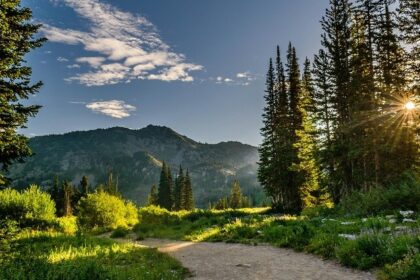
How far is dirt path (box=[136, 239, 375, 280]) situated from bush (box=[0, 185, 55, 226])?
40.5 feet

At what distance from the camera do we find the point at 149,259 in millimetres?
12594

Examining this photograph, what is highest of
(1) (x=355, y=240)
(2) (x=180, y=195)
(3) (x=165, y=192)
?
(3) (x=165, y=192)

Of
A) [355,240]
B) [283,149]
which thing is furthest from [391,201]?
[283,149]

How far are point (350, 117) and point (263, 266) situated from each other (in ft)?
89.3

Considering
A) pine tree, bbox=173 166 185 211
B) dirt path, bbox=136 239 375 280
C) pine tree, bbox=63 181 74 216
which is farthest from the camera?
pine tree, bbox=173 166 185 211

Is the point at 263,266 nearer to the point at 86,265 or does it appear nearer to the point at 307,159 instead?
the point at 86,265

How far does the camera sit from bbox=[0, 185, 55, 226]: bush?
2236cm

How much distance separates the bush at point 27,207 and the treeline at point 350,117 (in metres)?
23.5

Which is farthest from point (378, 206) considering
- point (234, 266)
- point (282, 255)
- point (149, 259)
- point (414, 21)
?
point (414, 21)

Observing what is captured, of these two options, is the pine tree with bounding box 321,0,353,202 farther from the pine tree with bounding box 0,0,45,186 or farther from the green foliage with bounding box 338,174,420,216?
the pine tree with bounding box 0,0,45,186

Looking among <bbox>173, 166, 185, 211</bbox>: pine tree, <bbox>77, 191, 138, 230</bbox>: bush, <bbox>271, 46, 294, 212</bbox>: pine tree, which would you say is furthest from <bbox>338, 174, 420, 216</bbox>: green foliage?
<bbox>173, 166, 185, 211</bbox>: pine tree

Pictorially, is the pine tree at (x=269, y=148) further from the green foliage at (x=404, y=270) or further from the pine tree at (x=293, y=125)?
the green foliage at (x=404, y=270)

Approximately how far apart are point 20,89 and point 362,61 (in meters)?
28.8

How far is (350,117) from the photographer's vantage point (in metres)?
35.1
